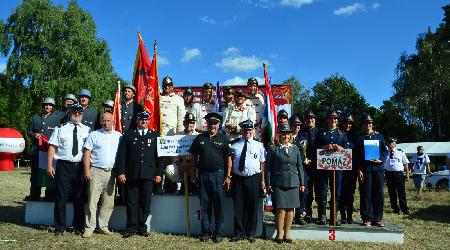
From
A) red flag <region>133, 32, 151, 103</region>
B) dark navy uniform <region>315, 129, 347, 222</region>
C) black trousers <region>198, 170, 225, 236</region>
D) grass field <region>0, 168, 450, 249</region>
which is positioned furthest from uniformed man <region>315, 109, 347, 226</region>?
red flag <region>133, 32, 151, 103</region>

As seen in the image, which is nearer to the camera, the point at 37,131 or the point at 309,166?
the point at 309,166

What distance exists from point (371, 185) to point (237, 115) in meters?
2.86

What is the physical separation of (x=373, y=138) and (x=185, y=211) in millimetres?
3699

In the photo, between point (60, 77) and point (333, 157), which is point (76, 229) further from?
point (60, 77)

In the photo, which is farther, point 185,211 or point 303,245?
point 185,211

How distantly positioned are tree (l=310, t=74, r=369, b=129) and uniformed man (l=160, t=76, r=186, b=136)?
4734cm

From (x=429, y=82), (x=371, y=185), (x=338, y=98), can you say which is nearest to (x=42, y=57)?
(x=371, y=185)

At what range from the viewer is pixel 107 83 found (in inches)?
1296

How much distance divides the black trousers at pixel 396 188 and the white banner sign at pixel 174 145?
6.78 m

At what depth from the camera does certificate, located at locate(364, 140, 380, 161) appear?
791 centimetres

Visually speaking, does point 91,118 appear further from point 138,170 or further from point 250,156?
point 250,156

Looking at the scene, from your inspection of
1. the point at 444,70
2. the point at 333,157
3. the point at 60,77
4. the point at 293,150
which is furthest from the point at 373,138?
the point at 444,70

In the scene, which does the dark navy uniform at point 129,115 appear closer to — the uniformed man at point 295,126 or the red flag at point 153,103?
the red flag at point 153,103

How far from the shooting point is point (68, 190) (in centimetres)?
771
